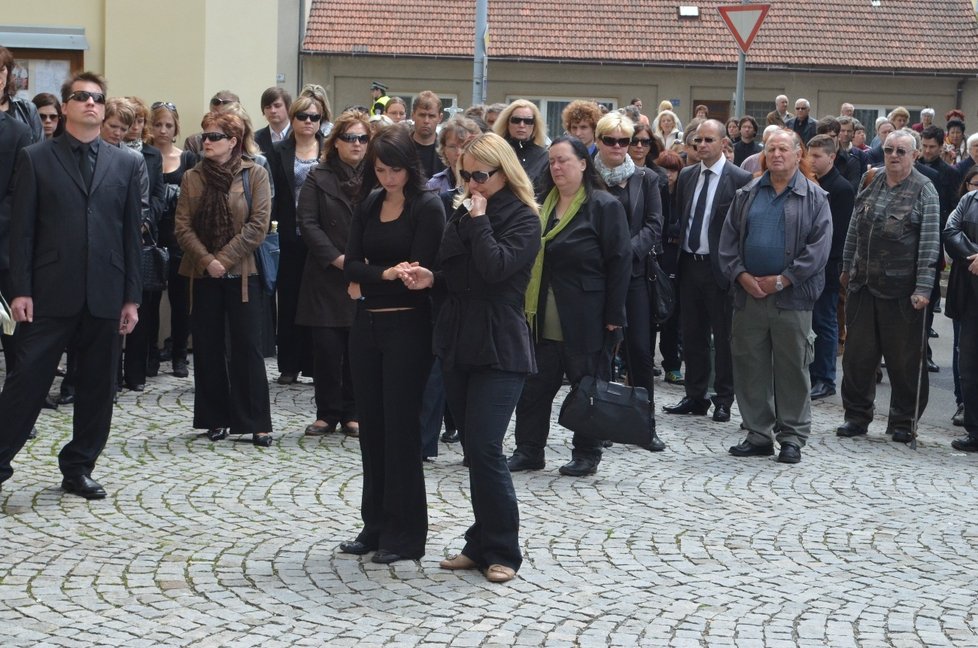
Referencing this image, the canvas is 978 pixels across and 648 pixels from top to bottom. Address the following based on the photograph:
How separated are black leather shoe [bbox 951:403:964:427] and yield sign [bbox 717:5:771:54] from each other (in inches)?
172

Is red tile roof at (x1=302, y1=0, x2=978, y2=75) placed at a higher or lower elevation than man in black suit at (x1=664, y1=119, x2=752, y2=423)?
higher

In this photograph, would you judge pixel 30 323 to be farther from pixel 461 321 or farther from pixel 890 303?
pixel 890 303

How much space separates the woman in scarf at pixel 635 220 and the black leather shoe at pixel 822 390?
3.16m

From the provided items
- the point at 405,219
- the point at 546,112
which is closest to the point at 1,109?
the point at 405,219

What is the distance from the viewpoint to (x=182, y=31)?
564 inches

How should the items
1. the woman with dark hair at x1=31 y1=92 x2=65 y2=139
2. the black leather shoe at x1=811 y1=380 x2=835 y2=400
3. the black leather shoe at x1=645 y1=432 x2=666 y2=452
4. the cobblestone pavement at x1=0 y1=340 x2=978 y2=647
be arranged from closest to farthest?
the cobblestone pavement at x1=0 y1=340 x2=978 y2=647 < the black leather shoe at x1=645 y1=432 x2=666 y2=452 < the woman with dark hair at x1=31 y1=92 x2=65 y2=139 < the black leather shoe at x1=811 y1=380 x2=835 y2=400

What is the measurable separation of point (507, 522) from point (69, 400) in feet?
18.3

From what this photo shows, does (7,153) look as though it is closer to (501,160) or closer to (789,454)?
(501,160)

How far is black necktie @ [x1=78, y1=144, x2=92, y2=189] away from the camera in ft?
26.3

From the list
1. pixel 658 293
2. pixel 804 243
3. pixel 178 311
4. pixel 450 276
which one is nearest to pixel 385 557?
pixel 450 276

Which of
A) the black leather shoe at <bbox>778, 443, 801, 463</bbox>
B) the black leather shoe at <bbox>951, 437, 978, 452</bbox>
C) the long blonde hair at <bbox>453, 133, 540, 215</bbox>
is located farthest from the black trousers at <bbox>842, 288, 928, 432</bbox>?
the long blonde hair at <bbox>453, 133, 540, 215</bbox>

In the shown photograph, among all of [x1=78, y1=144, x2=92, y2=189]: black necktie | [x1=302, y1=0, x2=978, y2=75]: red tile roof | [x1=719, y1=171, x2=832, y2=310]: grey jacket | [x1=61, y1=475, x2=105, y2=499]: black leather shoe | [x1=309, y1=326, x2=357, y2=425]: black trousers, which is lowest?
[x1=61, y1=475, x2=105, y2=499]: black leather shoe

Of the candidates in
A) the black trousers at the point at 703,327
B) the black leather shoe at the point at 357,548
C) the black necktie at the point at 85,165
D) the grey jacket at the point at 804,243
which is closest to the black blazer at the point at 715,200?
the black trousers at the point at 703,327

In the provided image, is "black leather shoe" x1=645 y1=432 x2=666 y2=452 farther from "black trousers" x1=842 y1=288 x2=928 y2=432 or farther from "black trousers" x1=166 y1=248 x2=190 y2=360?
"black trousers" x1=166 y1=248 x2=190 y2=360
